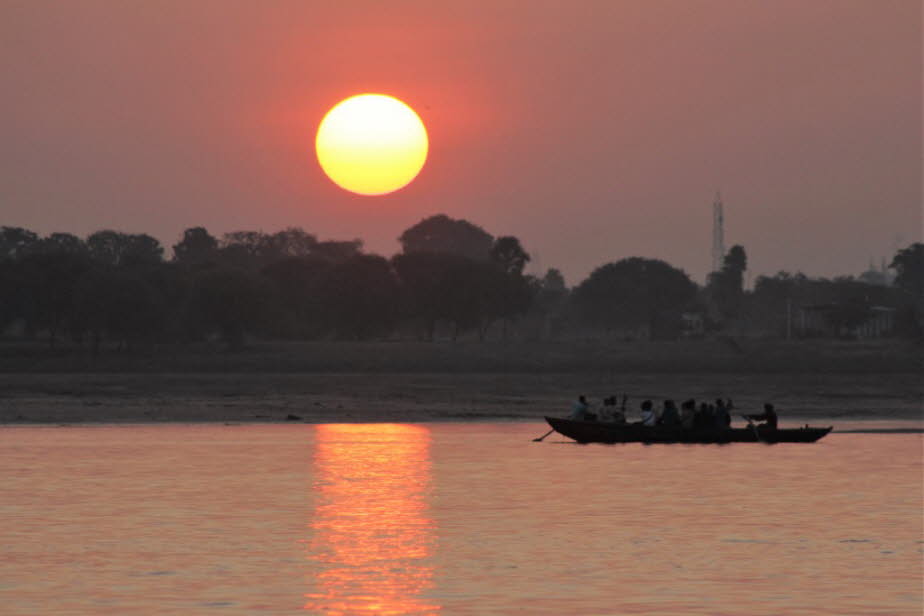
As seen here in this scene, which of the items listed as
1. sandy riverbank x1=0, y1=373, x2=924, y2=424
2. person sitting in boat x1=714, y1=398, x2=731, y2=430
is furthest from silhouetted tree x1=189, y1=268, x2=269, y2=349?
person sitting in boat x1=714, y1=398, x2=731, y2=430

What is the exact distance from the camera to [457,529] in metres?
35.4

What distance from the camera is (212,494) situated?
42750mm

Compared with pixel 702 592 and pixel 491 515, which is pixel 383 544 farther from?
pixel 702 592

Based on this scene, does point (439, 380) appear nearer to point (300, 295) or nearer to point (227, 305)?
point (227, 305)

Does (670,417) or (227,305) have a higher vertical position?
(227,305)

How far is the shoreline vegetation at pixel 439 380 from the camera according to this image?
270 ft

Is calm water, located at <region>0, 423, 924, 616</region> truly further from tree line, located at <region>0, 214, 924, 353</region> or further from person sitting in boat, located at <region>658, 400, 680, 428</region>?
tree line, located at <region>0, 214, 924, 353</region>

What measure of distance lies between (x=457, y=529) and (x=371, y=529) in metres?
1.87

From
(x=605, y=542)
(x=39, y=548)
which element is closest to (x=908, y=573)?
(x=605, y=542)

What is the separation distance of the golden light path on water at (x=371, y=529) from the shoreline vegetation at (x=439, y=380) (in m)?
20.1

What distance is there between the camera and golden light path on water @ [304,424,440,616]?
25.6 m

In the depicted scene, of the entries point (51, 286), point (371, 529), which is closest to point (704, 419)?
point (371, 529)

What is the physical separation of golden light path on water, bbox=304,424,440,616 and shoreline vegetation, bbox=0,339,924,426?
20061 millimetres

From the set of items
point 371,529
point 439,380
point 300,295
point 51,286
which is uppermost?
point 300,295
